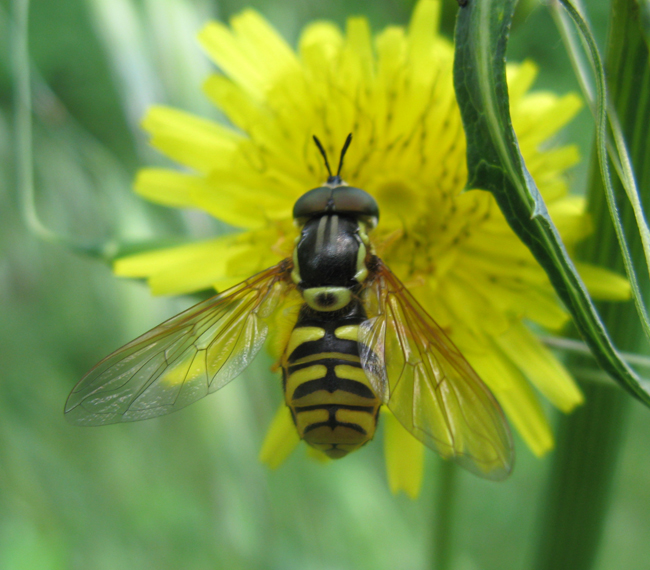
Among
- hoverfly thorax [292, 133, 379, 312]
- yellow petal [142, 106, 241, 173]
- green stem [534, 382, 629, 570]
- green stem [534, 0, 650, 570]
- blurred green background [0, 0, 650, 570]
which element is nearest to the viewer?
green stem [534, 0, 650, 570]

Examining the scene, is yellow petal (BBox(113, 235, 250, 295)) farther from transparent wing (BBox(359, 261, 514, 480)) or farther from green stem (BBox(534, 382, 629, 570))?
green stem (BBox(534, 382, 629, 570))

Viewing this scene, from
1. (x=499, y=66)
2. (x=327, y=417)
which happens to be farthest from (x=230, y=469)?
(x=499, y=66)

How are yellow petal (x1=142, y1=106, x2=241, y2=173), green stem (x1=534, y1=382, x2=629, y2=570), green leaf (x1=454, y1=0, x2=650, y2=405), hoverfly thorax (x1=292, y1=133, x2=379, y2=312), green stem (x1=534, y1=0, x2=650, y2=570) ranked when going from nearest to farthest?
green leaf (x1=454, y1=0, x2=650, y2=405) < green stem (x1=534, y1=0, x2=650, y2=570) < green stem (x1=534, y1=382, x2=629, y2=570) < hoverfly thorax (x1=292, y1=133, x2=379, y2=312) < yellow petal (x1=142, y1=106, x2=241, y2=173)

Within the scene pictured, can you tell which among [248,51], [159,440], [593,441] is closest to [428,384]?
[593,441]

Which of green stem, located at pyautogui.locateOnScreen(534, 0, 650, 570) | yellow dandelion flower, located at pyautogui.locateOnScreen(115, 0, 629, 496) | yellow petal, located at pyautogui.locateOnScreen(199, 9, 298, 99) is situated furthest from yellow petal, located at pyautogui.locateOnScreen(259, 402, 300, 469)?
yellow petal, located at pyautogui.locateOnScreen(199, 9, 298, 99)

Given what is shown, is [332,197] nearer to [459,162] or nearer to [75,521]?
[459,162]

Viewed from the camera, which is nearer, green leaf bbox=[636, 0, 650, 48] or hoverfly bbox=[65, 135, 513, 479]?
green leaf bbox=[636, 0, 650, 48]
